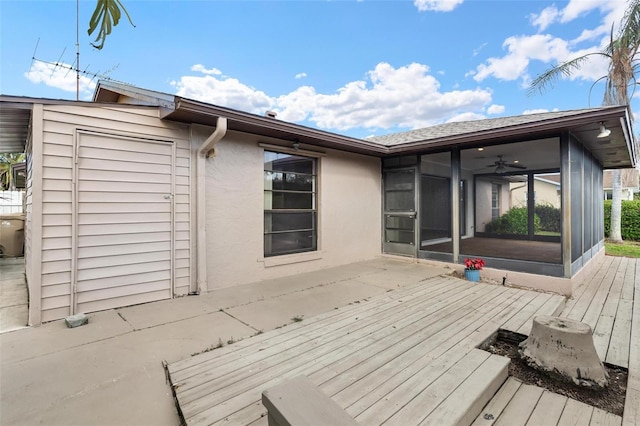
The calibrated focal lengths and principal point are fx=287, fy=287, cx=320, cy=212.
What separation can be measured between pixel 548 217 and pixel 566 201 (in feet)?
27.0

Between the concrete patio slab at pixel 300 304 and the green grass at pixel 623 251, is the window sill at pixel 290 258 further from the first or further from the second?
the green grass at pixel 623 251

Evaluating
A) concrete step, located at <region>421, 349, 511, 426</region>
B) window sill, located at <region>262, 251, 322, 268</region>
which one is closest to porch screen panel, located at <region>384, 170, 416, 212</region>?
window sill, located at <region>262, 251, 322, 268</region>

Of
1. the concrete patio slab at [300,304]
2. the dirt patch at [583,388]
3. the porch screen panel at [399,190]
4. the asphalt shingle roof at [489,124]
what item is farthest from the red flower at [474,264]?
the dirt patch at [583,388]

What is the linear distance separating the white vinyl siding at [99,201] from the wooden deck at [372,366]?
1947 mm

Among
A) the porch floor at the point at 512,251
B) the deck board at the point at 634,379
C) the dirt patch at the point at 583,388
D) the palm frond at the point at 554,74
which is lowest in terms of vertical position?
the dirt patch at the point at 583,388

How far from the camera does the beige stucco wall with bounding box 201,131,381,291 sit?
14.2 feet

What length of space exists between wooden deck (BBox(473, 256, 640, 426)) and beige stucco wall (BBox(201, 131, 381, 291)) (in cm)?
364

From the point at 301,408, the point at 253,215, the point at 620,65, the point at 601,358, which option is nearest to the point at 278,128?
the point at 253,215

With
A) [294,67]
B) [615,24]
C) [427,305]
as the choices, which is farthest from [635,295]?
[294,67]

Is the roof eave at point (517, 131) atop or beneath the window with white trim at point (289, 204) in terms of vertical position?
atop

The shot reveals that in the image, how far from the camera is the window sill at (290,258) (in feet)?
16.3

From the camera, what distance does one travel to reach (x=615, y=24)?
8961 millimetres

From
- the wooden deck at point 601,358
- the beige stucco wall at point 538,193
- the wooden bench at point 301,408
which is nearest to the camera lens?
the wooden bench at point 301,408

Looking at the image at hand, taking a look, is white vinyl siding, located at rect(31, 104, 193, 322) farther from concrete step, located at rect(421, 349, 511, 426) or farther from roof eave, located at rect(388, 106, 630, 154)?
roof eave, located at rect(388, 106, 630, 154)
